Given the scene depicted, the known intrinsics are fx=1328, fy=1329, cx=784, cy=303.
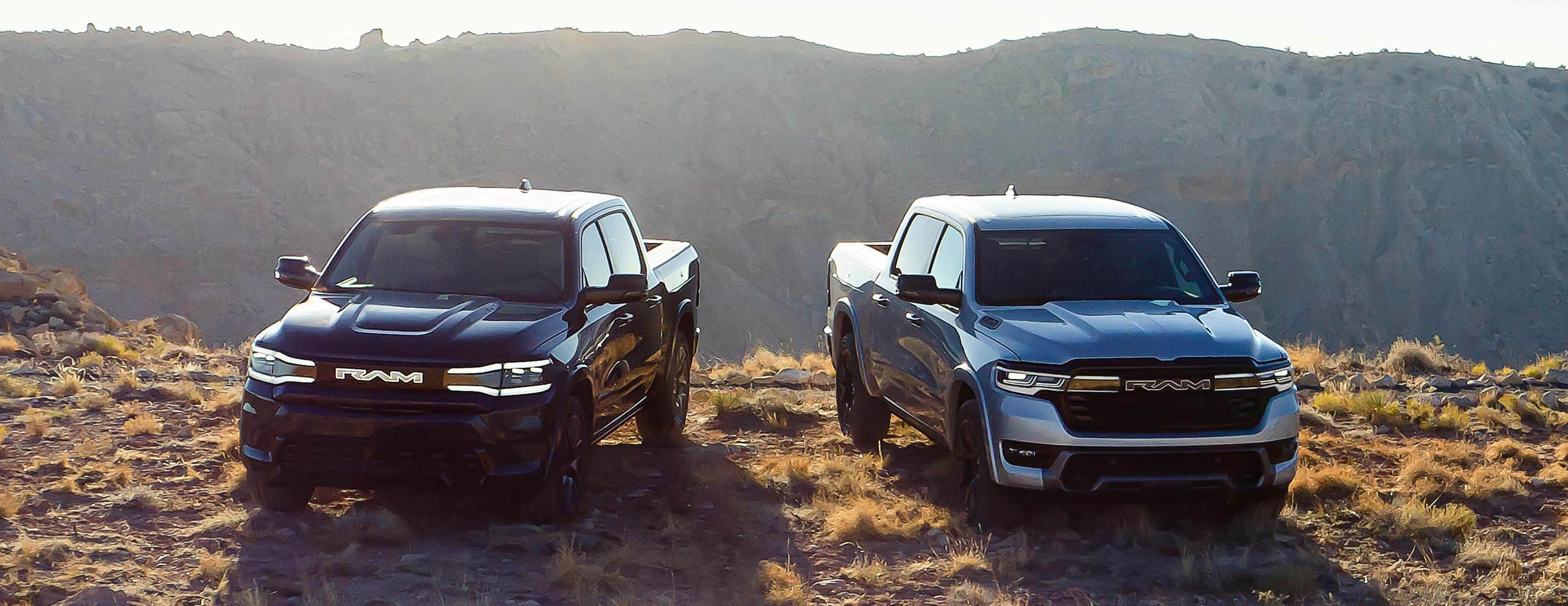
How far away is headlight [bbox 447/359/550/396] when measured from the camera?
21.0 feet

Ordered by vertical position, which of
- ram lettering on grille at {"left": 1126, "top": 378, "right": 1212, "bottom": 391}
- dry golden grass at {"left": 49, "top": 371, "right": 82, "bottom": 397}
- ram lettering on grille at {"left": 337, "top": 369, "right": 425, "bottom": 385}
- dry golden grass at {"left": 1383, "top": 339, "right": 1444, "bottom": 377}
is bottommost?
dry golden grass at {"left": 1383, "top": 339, "right": 1444, "bottom": 377}

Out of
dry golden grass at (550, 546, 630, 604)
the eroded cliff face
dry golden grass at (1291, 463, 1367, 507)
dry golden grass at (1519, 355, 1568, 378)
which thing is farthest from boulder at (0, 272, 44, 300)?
the eroded cliff face

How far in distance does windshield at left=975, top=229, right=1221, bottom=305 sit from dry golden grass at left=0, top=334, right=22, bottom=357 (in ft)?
35.8

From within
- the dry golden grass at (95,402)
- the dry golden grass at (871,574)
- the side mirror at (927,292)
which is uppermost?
the side mirror at (927,292)

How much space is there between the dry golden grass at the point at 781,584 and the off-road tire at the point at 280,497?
236cm

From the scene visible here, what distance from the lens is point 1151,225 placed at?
8.12 m

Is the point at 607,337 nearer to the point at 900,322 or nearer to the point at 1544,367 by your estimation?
the point at 900,322

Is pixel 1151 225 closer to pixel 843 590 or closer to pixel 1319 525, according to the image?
pixel 1319 525

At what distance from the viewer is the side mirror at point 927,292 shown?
762cm

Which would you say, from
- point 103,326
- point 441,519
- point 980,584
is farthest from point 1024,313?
point 103,326

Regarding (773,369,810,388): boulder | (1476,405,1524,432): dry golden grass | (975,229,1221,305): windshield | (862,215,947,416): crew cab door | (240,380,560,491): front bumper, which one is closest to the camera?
(240,380,560,491): front bumper

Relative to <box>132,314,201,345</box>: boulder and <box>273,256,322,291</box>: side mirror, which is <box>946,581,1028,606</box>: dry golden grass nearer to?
<box>273,256,322,291</box>: side mirror

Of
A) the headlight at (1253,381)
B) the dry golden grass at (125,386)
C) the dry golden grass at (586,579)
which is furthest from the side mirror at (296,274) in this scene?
the headlight at (1253,381)

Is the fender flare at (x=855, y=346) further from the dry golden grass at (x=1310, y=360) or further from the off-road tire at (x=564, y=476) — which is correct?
the dry golden grass at (x=1310, y=360)
